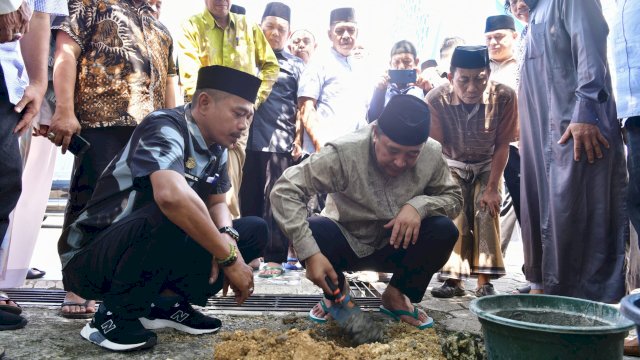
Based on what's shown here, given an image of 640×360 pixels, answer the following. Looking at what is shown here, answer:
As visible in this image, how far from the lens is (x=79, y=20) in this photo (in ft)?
9.04

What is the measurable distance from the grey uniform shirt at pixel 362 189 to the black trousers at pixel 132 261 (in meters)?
0.54

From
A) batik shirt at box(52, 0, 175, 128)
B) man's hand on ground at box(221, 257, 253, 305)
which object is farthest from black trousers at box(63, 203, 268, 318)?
batik shirt at box(52, 0, 175, 128)

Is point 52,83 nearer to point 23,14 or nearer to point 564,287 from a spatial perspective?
point 23,14

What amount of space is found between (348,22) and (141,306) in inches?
142

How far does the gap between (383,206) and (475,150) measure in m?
1.18

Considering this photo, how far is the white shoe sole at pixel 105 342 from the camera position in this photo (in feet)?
7.23

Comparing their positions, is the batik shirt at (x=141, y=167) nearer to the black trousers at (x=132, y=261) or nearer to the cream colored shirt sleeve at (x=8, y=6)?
the black trousers at (x=132, y=261)

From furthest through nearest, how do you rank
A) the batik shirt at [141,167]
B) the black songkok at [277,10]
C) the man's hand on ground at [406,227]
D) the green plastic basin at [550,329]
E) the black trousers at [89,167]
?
the black songkok at [277,10], the black trousers at [89,167], the man's hand on ground at [406,227], the batik shirt at [141,167], the green plastic basin at [550,329]

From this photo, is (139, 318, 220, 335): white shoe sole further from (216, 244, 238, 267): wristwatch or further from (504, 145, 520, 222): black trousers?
(504, 145, 520, 222): black trousers

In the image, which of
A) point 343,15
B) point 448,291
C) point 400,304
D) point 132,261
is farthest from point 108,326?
point 343,15

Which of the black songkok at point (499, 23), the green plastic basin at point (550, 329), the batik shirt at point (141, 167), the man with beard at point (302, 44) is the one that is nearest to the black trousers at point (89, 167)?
the batik shirt at point (141, 167)

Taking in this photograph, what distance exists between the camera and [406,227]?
2.63 m

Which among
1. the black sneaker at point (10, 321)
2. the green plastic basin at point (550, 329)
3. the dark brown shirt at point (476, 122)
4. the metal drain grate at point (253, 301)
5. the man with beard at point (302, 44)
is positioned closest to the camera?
the green plastic basin at point (550, 329)

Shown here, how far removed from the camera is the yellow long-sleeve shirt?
397 centimetres
